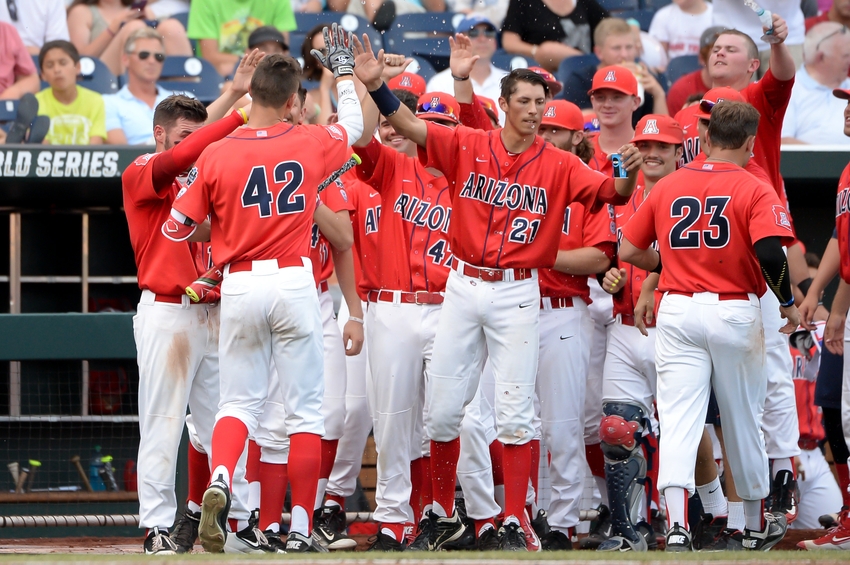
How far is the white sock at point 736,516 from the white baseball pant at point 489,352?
0.92 m

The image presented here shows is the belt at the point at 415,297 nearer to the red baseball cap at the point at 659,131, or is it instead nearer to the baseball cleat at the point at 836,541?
the red baseball cap at the point at 659,131

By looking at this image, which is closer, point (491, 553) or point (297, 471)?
point (491, 553)

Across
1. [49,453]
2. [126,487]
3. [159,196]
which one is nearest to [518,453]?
[159,196]

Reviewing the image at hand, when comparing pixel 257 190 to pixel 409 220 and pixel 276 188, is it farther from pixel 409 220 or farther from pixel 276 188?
pixel 409 220

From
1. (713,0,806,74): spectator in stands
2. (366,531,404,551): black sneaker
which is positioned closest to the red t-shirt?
(713,0,806,74): spectator in stands

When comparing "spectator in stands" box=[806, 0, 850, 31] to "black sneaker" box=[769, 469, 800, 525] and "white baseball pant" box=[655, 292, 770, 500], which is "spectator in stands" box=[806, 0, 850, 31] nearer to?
"black sneaker" box=[769, 469, 800, 525]

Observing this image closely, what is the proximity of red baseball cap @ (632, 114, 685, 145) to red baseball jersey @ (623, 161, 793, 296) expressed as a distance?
72 centimetres

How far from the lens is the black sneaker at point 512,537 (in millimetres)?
4156

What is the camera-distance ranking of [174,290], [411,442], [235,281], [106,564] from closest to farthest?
[106,564], [235,281], [174,290], [411,442]

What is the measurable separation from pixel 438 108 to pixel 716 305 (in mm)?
1646

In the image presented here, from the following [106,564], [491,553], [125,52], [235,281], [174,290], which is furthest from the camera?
[125,52]

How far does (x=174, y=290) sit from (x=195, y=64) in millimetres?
4046

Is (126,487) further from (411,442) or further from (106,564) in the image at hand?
(106,564)

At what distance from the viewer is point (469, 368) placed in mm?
4383
